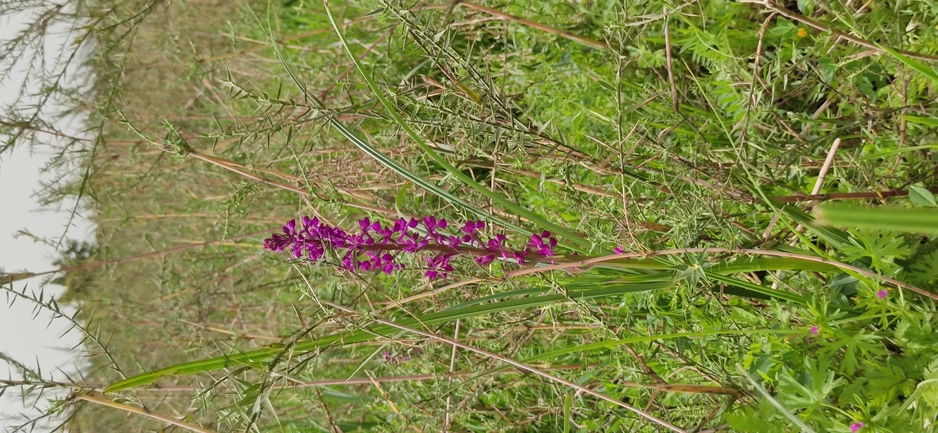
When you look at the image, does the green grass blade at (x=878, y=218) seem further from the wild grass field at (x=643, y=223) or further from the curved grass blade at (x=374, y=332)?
the curved grass blade at (x=374, y=332)

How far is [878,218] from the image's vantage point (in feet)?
1.32

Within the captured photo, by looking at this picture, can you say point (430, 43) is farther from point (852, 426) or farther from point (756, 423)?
point (852, 426)

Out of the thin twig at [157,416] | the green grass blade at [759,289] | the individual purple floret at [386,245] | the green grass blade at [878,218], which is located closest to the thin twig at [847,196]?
the green grass blade at [759,289]

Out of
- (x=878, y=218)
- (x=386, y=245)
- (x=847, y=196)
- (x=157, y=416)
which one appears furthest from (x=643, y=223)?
(x=157, y=416)

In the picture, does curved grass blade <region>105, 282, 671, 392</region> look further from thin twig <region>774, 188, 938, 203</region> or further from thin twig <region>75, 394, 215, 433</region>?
thin twig <region>774, 188, 938, 203</region>

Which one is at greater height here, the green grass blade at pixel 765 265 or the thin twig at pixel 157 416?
the green grass blade at pixel 765 265

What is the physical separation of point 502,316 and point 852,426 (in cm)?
89

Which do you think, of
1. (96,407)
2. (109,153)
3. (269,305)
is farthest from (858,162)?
(96,407)

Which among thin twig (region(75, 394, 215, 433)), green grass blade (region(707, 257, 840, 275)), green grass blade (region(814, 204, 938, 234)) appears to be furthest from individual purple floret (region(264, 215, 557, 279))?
green grass blade (region(814, 204, 938, 234))

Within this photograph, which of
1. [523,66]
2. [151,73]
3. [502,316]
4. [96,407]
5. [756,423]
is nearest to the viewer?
[756,423]

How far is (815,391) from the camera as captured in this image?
87cm

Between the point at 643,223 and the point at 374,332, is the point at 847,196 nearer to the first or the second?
the point at 643,223

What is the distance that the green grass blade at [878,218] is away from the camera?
1.28ft

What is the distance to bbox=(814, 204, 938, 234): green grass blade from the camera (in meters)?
0.39
